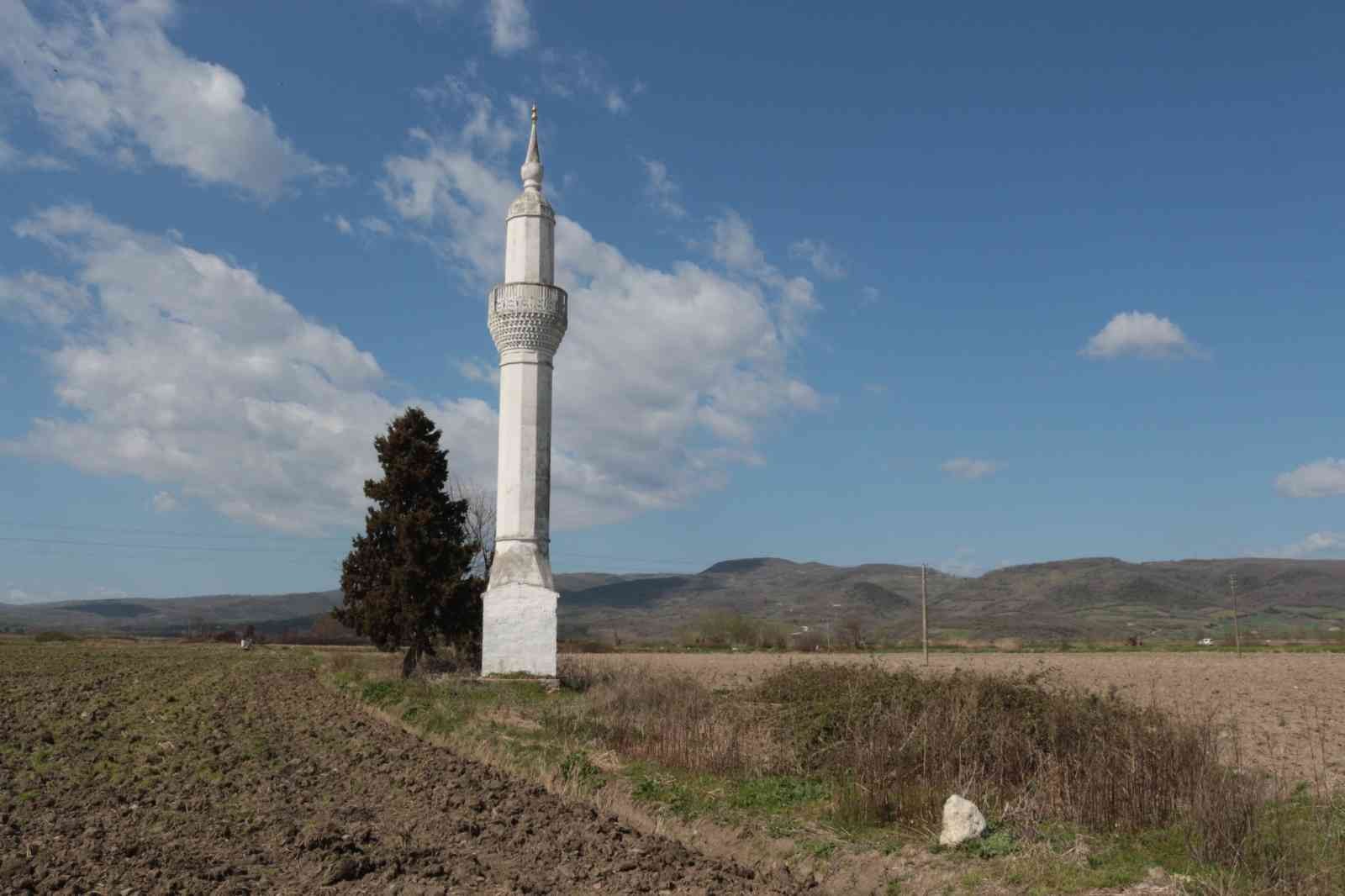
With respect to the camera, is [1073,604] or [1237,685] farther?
[1073,604]

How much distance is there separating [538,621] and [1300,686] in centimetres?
2264

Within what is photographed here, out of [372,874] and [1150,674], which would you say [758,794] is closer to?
[372,874]

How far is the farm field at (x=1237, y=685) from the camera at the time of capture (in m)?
15.6

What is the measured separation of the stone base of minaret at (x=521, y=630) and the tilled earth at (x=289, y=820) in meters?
4.13

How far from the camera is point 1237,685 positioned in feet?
105

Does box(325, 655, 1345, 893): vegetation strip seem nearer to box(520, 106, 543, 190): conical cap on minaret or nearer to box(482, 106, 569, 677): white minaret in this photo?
box(482, 106, 569, 677): white minaret

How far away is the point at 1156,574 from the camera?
181375 millimetres

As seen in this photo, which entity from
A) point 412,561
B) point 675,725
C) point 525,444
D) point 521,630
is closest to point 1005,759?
point 675,725

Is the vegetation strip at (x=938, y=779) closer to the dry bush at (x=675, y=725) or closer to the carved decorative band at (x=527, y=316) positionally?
the dry bush at (x=675, y=725)

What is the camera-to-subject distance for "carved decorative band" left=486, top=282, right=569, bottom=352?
25750 mm

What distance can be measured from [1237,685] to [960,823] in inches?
1040

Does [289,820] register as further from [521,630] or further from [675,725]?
[521,630]

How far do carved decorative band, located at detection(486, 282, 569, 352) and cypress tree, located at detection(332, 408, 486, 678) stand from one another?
5.47m

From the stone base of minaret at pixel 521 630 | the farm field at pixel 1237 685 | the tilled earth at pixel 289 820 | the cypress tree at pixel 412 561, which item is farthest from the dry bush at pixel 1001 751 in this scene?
the cypress tree at pixel 412 561
